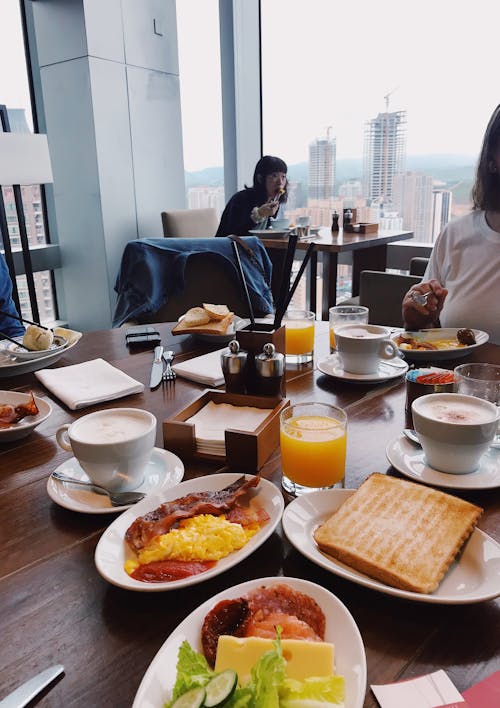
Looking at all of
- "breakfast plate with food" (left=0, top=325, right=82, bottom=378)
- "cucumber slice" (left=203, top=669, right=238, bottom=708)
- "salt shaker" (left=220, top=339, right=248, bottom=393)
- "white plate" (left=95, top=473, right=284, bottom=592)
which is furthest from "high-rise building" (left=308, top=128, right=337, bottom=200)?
"cucumber slice" (left=203, top=669, right=238, bottom=708)

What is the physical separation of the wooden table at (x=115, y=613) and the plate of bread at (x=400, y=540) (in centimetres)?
2

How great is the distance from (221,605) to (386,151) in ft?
14.5

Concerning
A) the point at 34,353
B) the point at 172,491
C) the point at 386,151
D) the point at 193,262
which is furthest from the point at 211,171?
the point at 172,491

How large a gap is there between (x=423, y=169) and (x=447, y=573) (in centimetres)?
413

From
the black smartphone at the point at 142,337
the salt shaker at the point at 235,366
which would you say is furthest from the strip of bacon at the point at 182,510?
the black smartphone at the point at 142,337

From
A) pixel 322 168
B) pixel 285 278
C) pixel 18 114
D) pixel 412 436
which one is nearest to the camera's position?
pixel 412 436

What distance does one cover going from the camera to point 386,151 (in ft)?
14.6

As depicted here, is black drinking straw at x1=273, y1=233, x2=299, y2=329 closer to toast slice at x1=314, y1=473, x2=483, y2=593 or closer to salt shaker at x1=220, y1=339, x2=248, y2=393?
salt shaker at x1=220, y1=339, x2=248, y2=393

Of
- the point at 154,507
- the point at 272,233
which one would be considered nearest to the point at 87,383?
the point at 154,507

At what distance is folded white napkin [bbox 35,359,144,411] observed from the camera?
49.4 inches

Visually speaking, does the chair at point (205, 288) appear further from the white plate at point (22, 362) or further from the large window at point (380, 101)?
the large window at point (380, 101)

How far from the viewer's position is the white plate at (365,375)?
1.34m

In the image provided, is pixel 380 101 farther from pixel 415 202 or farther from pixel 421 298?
pixel 421 298

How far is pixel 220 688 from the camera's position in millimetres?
453
